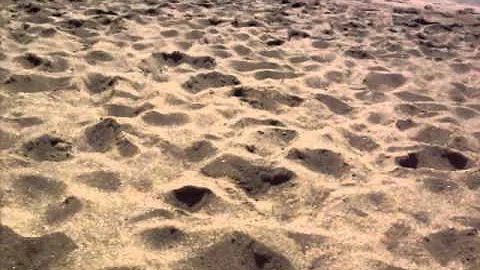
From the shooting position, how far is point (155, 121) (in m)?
3.08

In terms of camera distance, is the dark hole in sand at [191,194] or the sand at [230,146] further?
the dark hole in sand at [191,194]

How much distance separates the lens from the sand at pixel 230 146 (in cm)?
215

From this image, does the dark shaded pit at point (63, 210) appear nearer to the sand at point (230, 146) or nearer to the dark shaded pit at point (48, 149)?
the sand at point (230, 146)

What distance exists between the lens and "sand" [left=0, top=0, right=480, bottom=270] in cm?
215

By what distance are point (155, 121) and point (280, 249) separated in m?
1.28

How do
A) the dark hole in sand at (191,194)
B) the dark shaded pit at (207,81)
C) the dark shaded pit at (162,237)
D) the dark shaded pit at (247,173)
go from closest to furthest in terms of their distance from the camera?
the dark shaded pit at (162,237) → the dark hole in sand at (191,194) → the dark shaded pit at (247,173) → the dark shaded pit at (207,81)

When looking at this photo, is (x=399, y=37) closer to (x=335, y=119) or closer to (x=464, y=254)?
(x=335, y=119)

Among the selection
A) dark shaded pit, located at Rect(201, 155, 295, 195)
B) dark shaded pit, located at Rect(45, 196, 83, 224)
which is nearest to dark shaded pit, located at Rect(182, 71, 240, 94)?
dark shaded pit, located at Rect(201, 155, 295, 195)

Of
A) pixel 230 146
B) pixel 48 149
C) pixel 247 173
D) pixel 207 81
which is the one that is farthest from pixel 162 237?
pixel 207 81

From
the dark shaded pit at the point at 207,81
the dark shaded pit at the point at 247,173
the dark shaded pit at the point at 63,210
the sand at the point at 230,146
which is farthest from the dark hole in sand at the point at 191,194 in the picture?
the dark shaded pit at the point at 207,81

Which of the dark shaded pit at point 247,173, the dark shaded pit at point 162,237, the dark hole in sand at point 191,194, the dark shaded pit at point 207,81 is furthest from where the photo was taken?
the dark shaded pit at point 207,81

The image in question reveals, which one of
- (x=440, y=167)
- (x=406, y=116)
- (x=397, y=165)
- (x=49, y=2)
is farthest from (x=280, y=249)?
(x=49, y=2)

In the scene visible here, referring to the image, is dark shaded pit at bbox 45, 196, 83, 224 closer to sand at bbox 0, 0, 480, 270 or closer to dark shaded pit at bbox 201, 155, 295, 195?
sand at bbox 0, 0, 480, 270

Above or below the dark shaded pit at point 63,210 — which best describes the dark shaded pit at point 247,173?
below
